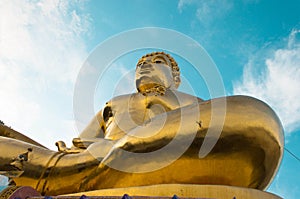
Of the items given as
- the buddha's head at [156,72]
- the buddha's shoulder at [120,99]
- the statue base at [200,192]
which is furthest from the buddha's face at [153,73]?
the statue base at [200,192]

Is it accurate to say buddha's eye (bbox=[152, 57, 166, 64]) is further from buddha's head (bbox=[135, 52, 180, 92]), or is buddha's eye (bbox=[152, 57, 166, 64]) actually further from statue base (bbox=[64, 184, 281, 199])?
statue base (bbox=[64, 184, 281, 199])

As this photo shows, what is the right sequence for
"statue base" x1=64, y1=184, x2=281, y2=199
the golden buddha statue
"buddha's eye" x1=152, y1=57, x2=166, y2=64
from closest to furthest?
"statue base" x1=64, y1=184, x2=281, y2=199
the golden buddha statue
"buddha's eye" x1=152, y1=57, x2=166, y2=64

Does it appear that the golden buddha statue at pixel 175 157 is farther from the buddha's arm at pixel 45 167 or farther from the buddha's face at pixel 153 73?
the buddha's face at pixel 153 73

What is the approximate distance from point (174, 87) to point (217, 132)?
5.20 feet

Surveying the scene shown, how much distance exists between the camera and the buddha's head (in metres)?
3.04

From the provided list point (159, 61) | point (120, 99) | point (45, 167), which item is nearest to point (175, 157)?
point (45, 167)

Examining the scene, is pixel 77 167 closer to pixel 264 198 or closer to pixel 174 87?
pixel 264 198

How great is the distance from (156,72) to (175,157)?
1.44m

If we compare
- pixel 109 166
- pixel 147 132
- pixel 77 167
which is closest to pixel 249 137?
pixel 147 132

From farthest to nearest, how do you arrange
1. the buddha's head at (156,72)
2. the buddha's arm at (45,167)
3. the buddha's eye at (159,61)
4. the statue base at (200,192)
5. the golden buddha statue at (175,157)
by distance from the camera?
1. the buddha's eye at (159,61)
2. the buddha's head at (156,72)
3. the buddha's arm at (45,167)
4. the golden buddha statue at (175,157)
5. the statue base at (200,192)

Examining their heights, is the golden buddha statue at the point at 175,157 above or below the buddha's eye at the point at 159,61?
below

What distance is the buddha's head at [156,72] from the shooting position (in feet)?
9.99

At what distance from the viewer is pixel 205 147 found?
5.69 ft

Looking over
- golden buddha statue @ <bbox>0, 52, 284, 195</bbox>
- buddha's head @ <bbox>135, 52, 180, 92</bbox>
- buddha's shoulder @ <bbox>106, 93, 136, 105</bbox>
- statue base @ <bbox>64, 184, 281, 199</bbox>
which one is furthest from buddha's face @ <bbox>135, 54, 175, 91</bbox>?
statue base @ <bbox>64, 184, 281, 199</bbox>
